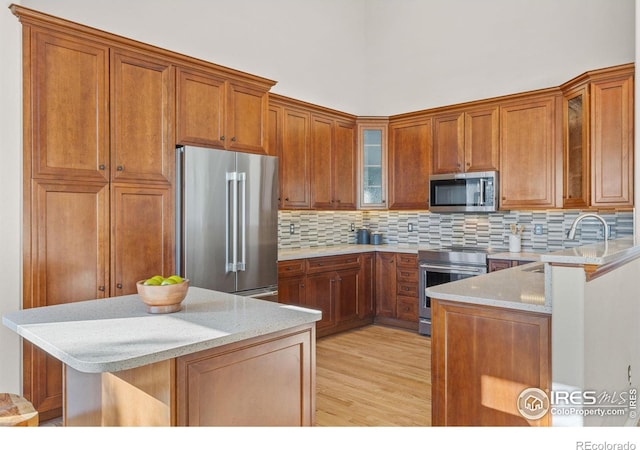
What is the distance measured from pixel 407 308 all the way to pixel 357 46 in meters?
3.48

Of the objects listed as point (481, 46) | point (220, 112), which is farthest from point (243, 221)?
point (481, 46)

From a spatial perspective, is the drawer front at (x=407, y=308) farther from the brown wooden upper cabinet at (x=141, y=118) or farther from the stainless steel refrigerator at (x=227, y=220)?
the brown wooden upper cabinet at (x=141, y=118)

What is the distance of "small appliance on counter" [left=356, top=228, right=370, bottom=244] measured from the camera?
5762 mm

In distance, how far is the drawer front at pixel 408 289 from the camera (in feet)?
16.1

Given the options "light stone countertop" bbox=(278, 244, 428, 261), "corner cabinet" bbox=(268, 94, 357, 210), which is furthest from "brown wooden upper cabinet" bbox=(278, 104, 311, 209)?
"light stone countertop" bbox=(278, 244, 428, 261)

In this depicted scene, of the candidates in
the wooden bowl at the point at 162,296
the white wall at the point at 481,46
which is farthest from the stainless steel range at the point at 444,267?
the wooden bowl at the point at 162,296

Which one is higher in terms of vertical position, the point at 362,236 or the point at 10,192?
the point at 10,192

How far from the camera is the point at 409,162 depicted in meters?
5.24

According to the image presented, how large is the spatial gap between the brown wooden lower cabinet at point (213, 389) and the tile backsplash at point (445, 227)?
10.4ft

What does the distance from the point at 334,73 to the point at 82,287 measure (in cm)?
400

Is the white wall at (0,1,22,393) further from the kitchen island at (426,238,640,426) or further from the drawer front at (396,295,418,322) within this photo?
the drawer front at (396,295,418,322)

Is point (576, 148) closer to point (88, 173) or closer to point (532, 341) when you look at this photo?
point (532, 341)
